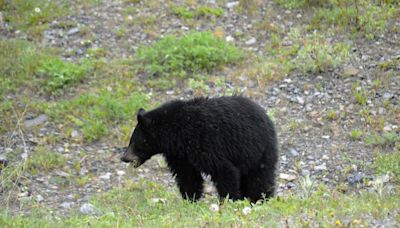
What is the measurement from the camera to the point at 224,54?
13.0 metres

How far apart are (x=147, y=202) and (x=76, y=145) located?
8.33 feet

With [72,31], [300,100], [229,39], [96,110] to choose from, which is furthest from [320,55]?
[72,31]

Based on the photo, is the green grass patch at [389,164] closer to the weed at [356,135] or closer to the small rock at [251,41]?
the weed at [356,135]

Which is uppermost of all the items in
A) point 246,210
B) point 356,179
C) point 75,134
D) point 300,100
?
point 246,210

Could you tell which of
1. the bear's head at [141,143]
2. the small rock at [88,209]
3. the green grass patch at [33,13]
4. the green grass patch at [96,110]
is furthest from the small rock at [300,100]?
the green grass patch at [33,13]

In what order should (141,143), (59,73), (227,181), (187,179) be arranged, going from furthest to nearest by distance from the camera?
(59,73) < (141,143) < (187,179) < (227,181)

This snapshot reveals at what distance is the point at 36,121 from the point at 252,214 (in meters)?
5.90

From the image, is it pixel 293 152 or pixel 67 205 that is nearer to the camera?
pixel 67 205

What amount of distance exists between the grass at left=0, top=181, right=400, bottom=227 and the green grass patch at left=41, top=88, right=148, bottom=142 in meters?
2.74

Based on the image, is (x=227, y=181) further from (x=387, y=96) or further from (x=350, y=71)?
(x=350, y=71)

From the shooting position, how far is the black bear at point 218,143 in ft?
29.4

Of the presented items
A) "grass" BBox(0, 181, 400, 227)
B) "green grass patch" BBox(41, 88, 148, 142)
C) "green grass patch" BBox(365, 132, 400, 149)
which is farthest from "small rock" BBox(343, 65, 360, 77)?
"grass" BBox(0, 181, 400, 227)

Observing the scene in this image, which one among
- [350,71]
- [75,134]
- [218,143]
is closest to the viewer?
[218,143]

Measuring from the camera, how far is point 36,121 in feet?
38.5
